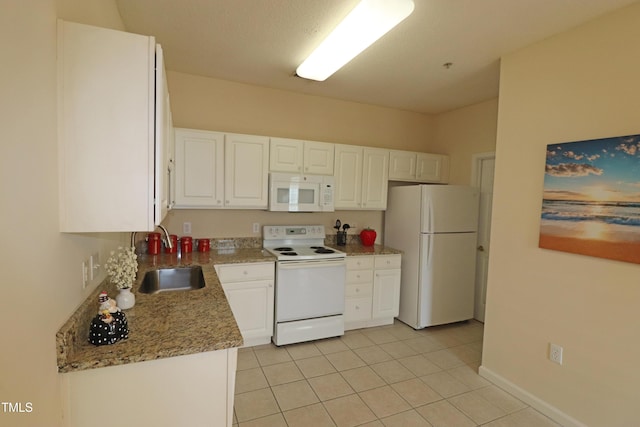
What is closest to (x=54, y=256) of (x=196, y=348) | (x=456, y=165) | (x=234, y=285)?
(x=196, y=348)

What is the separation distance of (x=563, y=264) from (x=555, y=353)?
0.62 m

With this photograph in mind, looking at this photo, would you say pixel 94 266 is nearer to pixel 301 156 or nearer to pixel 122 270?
pixel 122 270

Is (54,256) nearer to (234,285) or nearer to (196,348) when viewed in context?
(196,348)

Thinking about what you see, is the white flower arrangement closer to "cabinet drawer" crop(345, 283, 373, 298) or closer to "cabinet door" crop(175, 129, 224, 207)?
"cabinet door" crop(175, 129, 224, 207)

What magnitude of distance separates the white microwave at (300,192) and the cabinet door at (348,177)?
0.14m

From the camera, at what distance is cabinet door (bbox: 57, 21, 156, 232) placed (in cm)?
114

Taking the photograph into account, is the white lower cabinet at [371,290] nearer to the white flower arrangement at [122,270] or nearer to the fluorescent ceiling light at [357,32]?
the fluorescent ceiling light at [357,32]

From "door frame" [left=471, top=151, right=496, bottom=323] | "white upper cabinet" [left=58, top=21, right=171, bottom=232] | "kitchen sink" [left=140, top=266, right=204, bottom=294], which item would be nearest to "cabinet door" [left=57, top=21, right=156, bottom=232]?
"white upper cabinet" [left=58, top=21, right=171, bottom=232]

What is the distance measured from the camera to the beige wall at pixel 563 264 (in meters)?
1.81

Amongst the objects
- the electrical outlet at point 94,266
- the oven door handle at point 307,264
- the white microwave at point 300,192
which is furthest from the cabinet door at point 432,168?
the electrical outlet at point 94,266

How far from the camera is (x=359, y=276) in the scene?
11.3ft

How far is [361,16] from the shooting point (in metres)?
1.82

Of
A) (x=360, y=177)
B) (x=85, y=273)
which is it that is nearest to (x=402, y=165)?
(x=360, y=177)

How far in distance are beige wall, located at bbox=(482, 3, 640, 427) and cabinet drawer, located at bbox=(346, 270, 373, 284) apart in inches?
48.5
